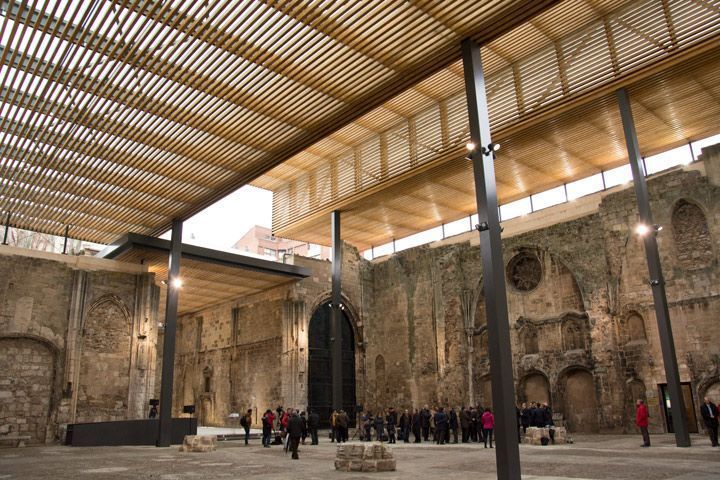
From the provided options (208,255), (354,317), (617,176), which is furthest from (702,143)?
(208,255)

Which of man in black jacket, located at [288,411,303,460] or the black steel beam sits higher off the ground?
the black steel beam

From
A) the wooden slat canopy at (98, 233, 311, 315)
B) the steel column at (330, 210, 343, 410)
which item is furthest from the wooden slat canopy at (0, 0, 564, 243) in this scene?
the steel column at (330, 210, 343, 410)

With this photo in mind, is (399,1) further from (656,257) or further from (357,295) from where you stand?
(357,295)

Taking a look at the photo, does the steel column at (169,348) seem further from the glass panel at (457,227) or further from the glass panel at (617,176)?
the glass panel at (617,176)

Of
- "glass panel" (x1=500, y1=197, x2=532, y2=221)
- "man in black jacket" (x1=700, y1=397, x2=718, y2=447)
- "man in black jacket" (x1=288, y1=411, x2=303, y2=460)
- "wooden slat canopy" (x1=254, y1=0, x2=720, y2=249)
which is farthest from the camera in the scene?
"glass panel" (x1=500, y1=197, x2=532, y2=221)

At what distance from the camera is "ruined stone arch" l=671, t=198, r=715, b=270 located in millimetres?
16312

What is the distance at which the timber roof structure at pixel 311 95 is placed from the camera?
9.38 meters

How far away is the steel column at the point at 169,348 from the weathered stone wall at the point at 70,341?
365cm

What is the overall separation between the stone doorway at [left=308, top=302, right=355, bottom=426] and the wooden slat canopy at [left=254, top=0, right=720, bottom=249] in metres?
3.99

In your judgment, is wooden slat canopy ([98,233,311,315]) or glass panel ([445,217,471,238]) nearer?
wooden slat canopy ([98,233,311,315])

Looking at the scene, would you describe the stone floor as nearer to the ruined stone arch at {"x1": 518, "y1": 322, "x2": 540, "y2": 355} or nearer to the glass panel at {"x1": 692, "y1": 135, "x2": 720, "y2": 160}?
the ruined stone arch at {"x1": 518, "y1": 322, "x2": 540, "y2": 355}

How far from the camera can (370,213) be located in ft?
70.1

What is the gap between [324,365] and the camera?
23.7 meters

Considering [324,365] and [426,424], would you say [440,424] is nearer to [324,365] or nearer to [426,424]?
[426,424]
